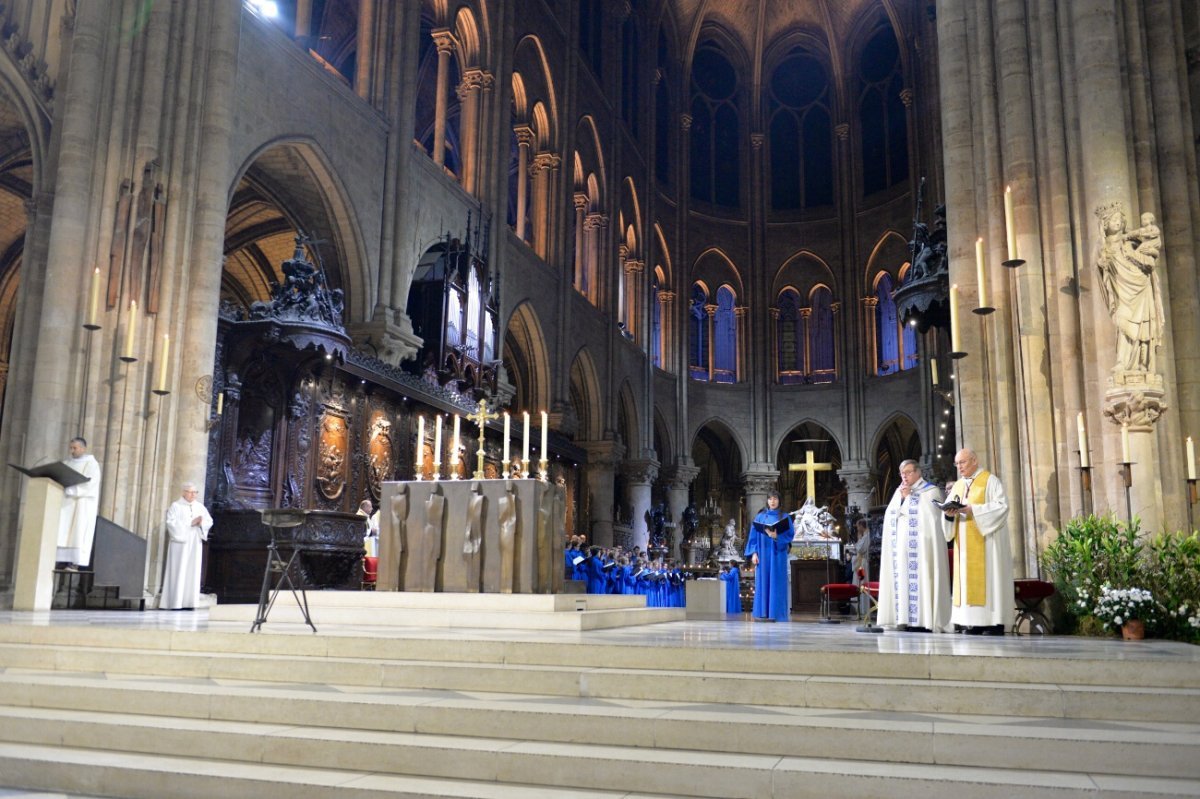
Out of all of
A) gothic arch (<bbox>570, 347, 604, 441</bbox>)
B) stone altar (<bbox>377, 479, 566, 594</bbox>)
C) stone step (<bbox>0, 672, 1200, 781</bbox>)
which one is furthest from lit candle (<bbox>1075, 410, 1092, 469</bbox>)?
gothic arch (<bbox>570, 347, 604, 441</bbox>)

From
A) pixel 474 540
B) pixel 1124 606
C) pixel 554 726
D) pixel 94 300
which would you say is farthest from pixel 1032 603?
pixel 94 300

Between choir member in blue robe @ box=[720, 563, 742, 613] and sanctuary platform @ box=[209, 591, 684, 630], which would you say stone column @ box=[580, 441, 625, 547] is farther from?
sanctuary platform @ box=[209, 591, 684, 630]

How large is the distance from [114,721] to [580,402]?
24765 mm

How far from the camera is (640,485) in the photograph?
31.9 metres

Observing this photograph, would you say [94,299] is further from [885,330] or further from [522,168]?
[885,330]

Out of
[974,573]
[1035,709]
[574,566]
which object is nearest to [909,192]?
[574,566]

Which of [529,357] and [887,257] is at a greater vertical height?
[887,257]

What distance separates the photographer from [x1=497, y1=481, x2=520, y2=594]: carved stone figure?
9.38 m

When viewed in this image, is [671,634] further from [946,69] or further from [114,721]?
[946,69]

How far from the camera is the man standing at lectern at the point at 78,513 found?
10812mm

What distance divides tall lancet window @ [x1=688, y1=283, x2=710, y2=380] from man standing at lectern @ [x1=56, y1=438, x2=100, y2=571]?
28.2m

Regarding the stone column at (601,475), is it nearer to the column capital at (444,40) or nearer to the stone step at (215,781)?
the column capital at (444,40)

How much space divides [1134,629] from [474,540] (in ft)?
17.9

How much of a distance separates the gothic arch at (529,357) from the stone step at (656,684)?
739 inches
